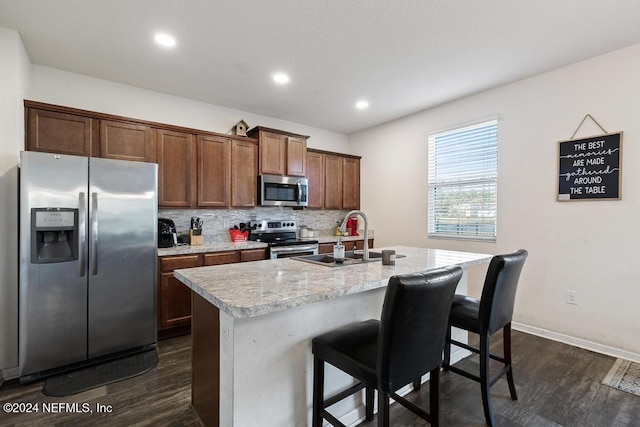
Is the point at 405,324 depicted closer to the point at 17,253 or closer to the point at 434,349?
the point at 434,349

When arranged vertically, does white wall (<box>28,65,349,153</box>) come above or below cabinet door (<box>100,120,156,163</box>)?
above

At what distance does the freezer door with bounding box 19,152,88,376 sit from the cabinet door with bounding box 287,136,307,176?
2.44m

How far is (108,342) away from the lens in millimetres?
2537

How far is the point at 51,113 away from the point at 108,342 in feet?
7.02

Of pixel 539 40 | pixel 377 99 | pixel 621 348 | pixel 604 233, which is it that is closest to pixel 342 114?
pixel 377 99

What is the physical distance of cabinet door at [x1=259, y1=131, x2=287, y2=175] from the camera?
4.06 m

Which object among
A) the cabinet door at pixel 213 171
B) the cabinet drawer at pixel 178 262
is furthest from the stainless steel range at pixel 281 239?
the cabinet drawer at pixel 178 262

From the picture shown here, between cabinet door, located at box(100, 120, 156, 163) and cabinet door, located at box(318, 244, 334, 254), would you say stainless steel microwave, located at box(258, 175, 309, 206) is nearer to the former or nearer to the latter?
cabinet door, located at box(318, 244, 334, 254)

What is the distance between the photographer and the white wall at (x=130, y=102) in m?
3.00

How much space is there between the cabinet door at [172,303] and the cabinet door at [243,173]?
1.21 meters

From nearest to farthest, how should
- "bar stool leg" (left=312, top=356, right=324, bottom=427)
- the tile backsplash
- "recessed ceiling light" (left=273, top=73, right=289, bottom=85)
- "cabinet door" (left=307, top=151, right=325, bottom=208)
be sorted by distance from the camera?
"bar stool leg" (left=312, top=356, right=324, bottom=427), "recessed ceiling light" (left=273, top=73, right=289, bottom=85), the tile backsplash, "cabinet door" (left=307, top=151, right=325, bottom=208)

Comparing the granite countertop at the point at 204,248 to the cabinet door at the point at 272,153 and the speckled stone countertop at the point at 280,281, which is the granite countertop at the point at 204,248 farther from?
the speckled stone countertop at the point at 280,281

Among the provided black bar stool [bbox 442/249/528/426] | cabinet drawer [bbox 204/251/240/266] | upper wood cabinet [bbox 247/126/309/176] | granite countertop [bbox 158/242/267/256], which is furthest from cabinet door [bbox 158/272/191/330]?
black bar stool [bbox 442/249/528/426]

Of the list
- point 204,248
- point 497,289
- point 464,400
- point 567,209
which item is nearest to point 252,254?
point 204,248
